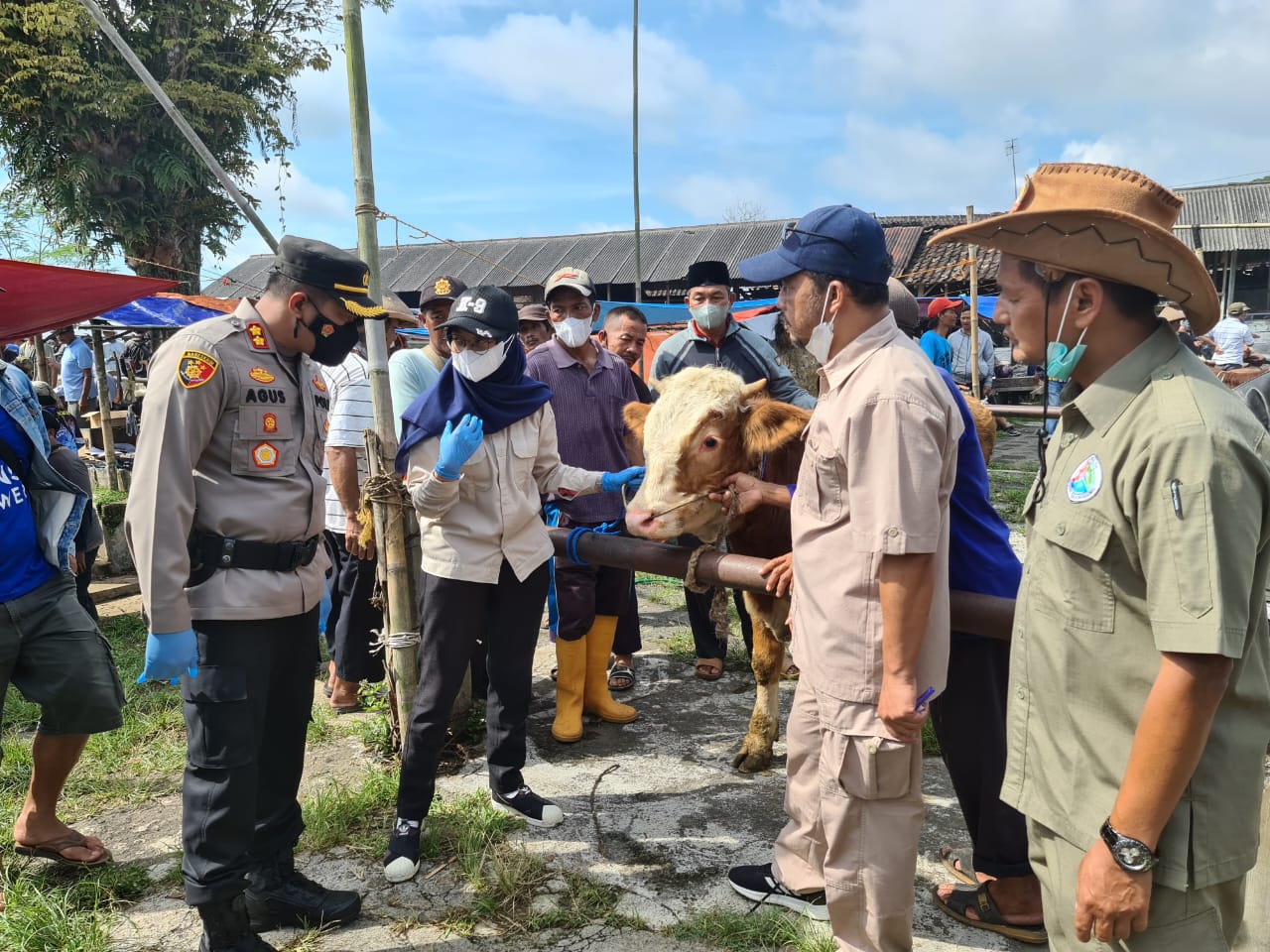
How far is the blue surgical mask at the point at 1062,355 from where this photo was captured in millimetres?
1590

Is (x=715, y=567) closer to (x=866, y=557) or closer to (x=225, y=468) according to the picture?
(x=866, y=557)

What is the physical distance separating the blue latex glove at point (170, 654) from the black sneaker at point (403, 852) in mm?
1094

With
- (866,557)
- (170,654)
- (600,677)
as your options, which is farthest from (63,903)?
(866,557)

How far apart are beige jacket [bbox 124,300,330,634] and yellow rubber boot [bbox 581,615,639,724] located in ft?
5.78

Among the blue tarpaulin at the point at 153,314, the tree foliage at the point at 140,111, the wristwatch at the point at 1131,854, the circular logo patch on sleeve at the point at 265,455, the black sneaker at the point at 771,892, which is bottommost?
the black sneaker at the point at 771,892

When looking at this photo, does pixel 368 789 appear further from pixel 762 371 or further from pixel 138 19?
pixel 138 19

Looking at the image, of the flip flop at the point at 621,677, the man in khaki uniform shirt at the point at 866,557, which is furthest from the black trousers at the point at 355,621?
the man in khaki uniform shirt at the point at 866,557

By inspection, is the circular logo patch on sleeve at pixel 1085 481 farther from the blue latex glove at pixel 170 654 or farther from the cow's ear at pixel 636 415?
the cow's ear at pixel 636 415

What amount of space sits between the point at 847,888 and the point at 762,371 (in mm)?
2716

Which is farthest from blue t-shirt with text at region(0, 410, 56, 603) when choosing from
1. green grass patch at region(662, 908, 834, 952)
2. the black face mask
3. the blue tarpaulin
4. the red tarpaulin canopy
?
the blue tarpaulin

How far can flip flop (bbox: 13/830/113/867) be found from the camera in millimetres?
3201

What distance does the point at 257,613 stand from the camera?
2566 mm

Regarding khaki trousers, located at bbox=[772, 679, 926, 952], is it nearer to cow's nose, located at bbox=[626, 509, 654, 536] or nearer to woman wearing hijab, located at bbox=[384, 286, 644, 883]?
cow's nose, located at bbox=[626, 509, 654, 536]

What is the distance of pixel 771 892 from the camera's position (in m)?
2.79
